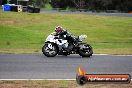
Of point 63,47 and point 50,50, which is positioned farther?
point 63,47

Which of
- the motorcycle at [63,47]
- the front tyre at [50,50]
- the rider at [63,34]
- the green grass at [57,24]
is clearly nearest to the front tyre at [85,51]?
the motorcycle at [63,47]

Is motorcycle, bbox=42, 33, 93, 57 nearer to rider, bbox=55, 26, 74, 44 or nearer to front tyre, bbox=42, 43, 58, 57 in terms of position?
front tyre, bbox=42, 43, 58, 57

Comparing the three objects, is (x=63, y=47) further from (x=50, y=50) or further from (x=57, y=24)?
(x=57, y=24)

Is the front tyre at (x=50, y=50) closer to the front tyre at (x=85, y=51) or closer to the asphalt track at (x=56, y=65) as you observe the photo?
the asphalt track at (x=56, y=65)

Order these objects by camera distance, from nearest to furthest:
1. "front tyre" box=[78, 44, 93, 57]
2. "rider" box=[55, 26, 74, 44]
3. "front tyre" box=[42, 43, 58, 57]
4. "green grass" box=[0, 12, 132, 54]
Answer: "front tyre" box=[42, 43, 58, 57] < "front tyre" box=[78, 44, 93, 57] < "rider" box=[55, 26, 74, 44] < "green grass" box=[0, 12, 132, 54]

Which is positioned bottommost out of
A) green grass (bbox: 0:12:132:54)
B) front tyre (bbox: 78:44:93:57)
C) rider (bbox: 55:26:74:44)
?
green grass (bbox: 0:12:132:54)

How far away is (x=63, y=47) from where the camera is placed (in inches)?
760

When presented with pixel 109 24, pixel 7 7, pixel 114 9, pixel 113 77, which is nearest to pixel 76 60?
pixel 113 77

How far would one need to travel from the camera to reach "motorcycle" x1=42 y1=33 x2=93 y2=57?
19.1 m

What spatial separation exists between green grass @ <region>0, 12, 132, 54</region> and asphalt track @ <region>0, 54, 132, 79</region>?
22.5ft

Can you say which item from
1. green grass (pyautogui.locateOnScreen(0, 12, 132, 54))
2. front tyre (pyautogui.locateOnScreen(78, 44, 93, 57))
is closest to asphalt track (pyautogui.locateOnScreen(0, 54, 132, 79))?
front tyre (pyautogui.locateOnScreen(78, 44, 93, 57))

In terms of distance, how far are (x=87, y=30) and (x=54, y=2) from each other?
50.0 meters

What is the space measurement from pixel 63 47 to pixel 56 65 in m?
3.28

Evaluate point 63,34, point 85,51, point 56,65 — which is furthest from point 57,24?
point 56,65
